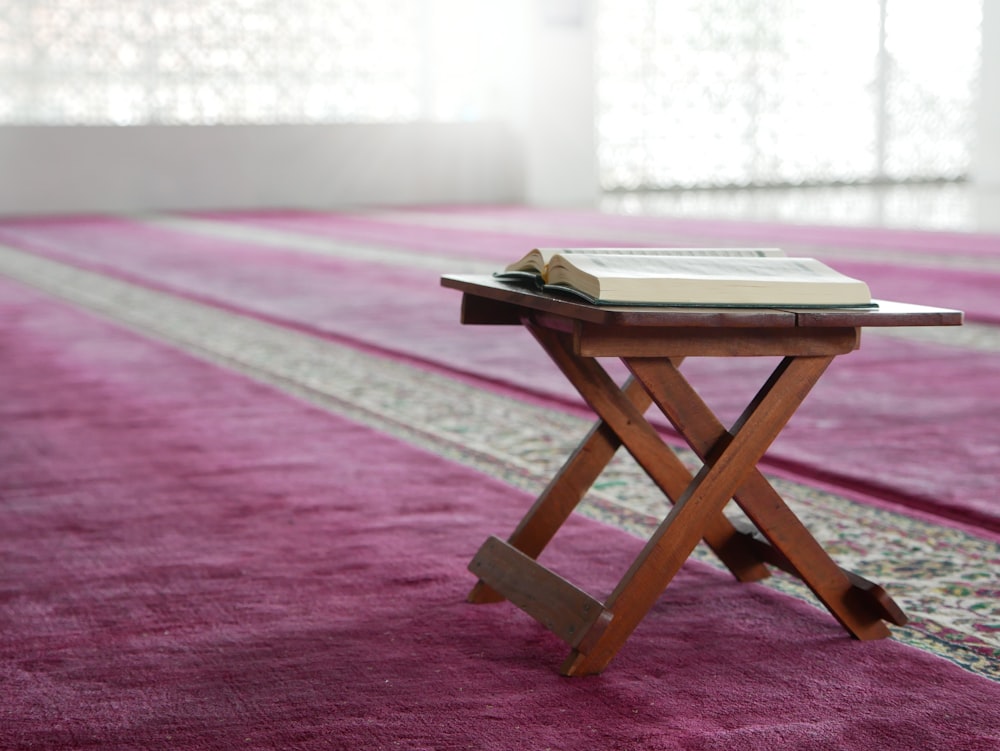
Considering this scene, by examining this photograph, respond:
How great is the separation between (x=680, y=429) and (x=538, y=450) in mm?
1378

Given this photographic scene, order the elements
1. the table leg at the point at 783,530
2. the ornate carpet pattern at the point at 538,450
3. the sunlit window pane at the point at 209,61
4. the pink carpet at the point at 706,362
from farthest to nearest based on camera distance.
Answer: the sunlit window pane at the point at 209,61 < the pink carpet at the point at 706,362 < the ornate carpet pattern at the point at 538,450 < the table leg at the point at 783,530

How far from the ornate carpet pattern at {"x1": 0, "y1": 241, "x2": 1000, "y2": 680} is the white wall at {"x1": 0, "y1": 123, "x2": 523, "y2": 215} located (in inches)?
332

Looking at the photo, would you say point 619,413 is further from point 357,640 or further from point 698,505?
point 357,640

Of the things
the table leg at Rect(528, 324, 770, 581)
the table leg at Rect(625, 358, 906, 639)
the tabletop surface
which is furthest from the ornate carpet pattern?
the tabletop surface

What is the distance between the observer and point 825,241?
344 inches

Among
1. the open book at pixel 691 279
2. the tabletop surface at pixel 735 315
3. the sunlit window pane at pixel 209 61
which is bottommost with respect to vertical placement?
the tabletop surface at pixel 735 315

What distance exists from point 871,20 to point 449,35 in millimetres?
5274

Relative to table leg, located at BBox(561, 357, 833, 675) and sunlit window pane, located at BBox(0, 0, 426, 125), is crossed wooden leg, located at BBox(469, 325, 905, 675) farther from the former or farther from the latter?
sunlit window pane, located at BBox(0, 0, 426, 125)

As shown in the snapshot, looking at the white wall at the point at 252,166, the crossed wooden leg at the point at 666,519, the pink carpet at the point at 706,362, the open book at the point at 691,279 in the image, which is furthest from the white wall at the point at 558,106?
the open book at the point at 691,279

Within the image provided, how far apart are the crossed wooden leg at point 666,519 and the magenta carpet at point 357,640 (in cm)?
5

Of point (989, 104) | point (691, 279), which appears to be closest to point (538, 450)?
point (691, 279)

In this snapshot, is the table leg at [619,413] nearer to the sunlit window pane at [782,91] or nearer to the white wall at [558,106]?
the white wall at [558,106]

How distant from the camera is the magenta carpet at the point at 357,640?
156 cm

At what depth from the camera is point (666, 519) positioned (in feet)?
5.66
